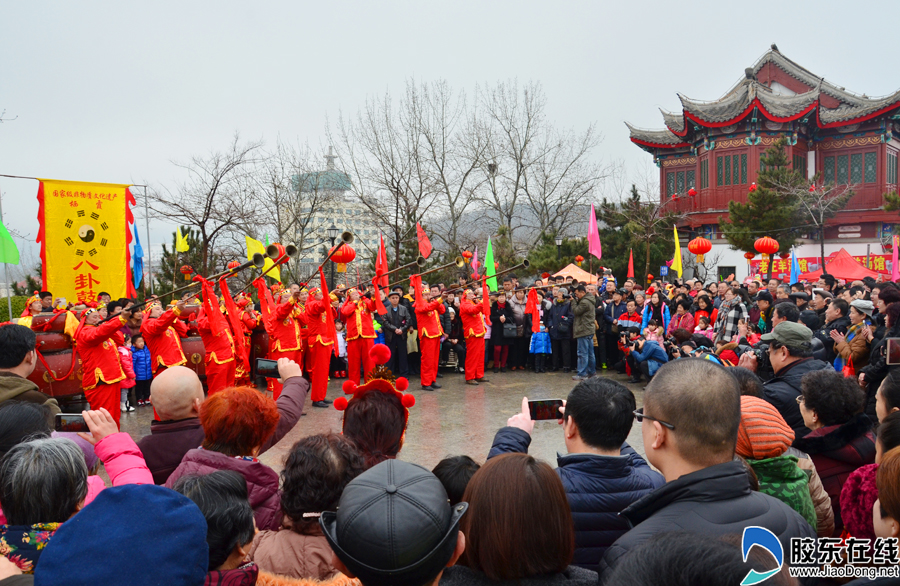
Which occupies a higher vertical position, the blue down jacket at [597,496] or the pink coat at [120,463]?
the pink coat at [120,463]

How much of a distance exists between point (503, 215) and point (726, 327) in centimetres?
2057

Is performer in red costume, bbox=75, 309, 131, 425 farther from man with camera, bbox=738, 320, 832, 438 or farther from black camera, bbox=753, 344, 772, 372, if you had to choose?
black camera, bbox=753, 344, 772, 372

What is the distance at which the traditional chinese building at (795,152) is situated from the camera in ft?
78.8

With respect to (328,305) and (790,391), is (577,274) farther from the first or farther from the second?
(790,391)

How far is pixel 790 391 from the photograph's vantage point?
375cm

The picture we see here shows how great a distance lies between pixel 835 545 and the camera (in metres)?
1.83

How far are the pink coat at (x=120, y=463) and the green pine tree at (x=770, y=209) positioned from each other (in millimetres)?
20922

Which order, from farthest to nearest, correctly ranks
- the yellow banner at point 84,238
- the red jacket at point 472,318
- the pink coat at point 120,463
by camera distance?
the red jacket at point 472,318, the yellow banner at point 84,238, the pink coat at point 120,463

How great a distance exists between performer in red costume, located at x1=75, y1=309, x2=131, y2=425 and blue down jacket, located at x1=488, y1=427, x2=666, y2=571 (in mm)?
5870

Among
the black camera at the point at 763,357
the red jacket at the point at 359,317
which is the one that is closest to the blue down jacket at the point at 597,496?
the black camera at the point at 763,357

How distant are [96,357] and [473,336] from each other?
19.7 feet

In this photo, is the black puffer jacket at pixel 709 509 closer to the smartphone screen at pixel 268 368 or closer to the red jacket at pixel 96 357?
the smartphone screen at pixel 268 368

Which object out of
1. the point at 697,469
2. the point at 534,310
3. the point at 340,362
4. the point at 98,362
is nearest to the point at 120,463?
the point at 697,469

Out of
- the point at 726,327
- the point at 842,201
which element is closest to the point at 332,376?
the point at 726,327
